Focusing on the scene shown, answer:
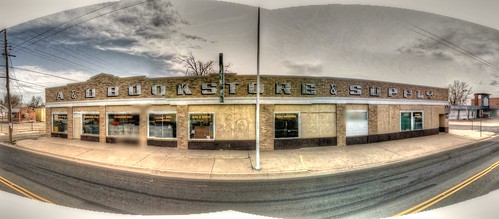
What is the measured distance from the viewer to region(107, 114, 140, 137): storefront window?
4.32ft

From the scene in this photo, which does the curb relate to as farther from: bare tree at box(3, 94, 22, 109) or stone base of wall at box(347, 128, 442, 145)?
bare tree at box(3, 94, 22, 109)

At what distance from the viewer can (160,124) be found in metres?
1.56

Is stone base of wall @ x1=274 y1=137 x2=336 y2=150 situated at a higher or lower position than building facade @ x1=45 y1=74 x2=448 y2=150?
lower

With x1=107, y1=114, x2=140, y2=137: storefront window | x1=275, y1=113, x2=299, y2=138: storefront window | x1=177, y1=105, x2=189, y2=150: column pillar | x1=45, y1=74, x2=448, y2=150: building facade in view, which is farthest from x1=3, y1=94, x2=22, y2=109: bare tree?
x1=275, y1=113, x2=299, y2=138: storefront window

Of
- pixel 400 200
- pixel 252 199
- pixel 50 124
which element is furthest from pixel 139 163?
pixel 400 200

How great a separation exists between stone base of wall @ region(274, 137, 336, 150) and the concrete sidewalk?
0.16 ft

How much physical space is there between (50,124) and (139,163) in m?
1.59

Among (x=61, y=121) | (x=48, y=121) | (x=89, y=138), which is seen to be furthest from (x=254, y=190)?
(x=48, y=121)

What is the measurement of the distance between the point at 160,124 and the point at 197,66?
0.69 meters

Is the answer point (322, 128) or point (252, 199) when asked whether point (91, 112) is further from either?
point (322, 128)

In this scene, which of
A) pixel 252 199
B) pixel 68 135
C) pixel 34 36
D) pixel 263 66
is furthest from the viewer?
pixel 68 135

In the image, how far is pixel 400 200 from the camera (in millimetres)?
1481

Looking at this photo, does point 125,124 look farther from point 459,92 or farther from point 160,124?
point 459,92

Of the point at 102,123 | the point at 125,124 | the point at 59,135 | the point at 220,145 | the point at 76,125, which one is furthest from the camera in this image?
the point at 59,135
